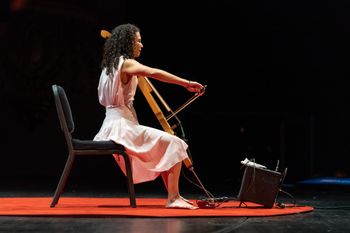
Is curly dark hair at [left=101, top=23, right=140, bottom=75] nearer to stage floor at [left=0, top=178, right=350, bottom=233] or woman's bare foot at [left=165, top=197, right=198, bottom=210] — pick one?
woman's bare foot at [left=165, top=197, right=198, bottom=210]

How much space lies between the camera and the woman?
3.74m

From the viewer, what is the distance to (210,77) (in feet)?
24.6

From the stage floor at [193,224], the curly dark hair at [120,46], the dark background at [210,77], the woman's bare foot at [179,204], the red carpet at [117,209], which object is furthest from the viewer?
the dark background at [210,77]

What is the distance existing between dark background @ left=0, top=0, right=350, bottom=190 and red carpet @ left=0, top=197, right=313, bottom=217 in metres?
3.40

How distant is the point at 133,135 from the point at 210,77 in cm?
380

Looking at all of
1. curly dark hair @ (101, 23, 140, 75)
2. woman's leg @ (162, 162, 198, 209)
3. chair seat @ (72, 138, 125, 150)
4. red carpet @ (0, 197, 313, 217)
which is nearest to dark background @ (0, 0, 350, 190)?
red carpet @ (0, 197, 313, 217)

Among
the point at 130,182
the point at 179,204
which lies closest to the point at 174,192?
the point at 179,204

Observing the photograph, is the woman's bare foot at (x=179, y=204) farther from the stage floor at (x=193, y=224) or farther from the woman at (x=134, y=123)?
the stage floor at (x=193, y=224)

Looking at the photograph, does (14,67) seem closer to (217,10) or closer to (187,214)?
(217,10)

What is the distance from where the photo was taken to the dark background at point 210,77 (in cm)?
746

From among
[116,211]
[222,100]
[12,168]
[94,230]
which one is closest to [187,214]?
[116,211]

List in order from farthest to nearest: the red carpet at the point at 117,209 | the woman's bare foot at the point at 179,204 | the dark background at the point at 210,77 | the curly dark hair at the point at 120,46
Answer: the dark background at the point at 210,77
the curly dark hair at the point at 120,46
the woman's bare foot at the point at 179,204
the red carpet at the point at 117,209

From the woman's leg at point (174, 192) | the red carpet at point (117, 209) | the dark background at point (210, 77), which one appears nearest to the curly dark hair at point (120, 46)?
the woman's leg at point (174, 192)

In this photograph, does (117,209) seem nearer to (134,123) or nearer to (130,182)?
(130,182)
